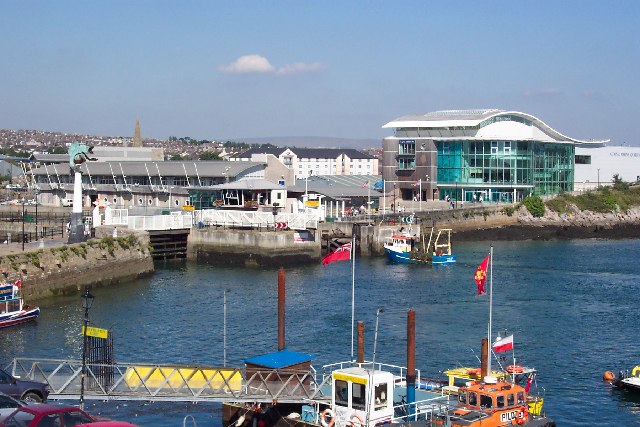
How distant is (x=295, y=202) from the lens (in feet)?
267

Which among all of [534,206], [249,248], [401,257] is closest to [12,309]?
[249,248]

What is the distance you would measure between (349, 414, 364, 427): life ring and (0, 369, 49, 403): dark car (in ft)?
28.0

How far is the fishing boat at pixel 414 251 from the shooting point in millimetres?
76144

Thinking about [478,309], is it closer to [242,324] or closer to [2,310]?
[242,324]

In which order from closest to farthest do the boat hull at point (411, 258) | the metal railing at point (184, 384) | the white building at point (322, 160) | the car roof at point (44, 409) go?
the car roof at point (44, 409) → the metal railing at point (184, 384) → the boat hull at point (411, 258) → the white building at point (322, 160)

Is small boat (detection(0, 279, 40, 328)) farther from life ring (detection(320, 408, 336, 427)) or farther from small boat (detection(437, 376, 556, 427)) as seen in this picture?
small boat (detection(437, 376, 556, 427))

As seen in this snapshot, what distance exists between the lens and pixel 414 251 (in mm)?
78938

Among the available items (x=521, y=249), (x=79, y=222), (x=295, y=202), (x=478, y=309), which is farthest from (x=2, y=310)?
(x=521, y=249)

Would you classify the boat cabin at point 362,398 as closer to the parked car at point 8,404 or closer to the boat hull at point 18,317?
the parked car at point 8,404

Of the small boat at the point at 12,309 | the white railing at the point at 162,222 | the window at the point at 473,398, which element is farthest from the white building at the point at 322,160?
the window at the point at 473,398

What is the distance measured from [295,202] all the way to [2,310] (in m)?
37.5

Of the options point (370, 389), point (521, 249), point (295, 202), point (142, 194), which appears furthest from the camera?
point (142, 194)

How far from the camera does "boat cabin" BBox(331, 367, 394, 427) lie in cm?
2788

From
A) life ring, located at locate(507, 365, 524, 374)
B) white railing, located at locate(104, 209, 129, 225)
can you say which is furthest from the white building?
life ring, located at locate(507, 365, 524, 374)
